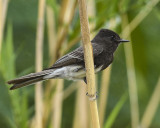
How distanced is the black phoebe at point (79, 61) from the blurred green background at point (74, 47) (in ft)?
0.55

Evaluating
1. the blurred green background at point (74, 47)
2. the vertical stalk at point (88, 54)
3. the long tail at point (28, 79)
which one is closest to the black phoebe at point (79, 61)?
the long tail at point (28, 79)

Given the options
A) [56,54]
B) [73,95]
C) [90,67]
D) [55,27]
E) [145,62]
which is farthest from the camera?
[73,95]

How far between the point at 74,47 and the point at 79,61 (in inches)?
35.8

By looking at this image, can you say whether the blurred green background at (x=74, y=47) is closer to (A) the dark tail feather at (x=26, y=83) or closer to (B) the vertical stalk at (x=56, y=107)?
(B) the vertical stalk at (x=56, y=107)

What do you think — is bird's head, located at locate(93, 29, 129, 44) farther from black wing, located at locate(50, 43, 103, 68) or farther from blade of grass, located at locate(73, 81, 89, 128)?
blade of grass, located at locate(73, 81, 89, 128)

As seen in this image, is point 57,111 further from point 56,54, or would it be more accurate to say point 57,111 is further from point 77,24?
point 77,24

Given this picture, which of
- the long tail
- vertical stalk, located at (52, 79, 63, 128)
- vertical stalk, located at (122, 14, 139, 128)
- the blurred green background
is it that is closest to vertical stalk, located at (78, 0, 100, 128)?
the long tail

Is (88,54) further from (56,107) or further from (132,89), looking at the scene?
(132,89)

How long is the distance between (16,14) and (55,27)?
2.25ft

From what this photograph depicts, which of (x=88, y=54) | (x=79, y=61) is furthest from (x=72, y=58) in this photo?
(x=88, y=54)

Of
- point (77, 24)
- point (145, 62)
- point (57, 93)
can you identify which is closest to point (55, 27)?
point (77, 24)

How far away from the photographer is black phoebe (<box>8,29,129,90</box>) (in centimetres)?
172

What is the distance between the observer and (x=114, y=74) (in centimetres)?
309

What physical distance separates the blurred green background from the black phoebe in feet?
0.55
